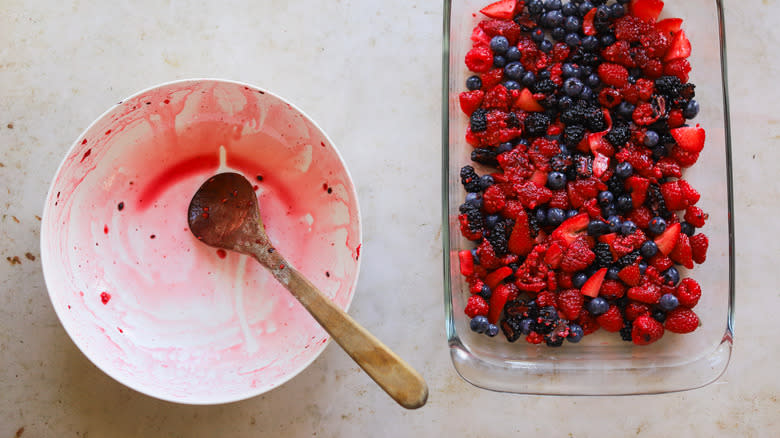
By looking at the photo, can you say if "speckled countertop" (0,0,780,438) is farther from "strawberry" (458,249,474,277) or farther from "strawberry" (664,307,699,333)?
"strawberry" (664,307,699,333)

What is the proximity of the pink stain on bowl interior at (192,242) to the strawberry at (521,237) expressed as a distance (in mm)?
381

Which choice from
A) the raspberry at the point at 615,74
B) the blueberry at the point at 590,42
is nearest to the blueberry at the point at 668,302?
the raspberry at the point at 615,74

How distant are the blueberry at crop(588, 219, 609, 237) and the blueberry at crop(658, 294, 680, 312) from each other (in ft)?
0.69

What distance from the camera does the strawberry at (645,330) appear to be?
145 centimetres

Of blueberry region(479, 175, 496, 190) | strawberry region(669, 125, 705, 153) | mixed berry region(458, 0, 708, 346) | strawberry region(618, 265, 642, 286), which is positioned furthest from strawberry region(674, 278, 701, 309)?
blueberry region(479, 175, 496, 190)

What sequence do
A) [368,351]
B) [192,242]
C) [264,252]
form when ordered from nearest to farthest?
[368,351], [264,252], [192,242]

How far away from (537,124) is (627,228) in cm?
34

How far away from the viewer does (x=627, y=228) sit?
1.46 m

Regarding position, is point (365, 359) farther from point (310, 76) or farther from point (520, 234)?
point (310, 76)

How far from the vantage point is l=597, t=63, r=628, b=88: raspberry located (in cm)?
148

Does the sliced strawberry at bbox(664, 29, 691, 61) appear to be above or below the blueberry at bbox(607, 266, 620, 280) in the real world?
above

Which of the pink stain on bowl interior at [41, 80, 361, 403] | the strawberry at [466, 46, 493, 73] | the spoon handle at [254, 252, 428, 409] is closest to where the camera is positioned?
the spoon handle at [254, 252, 428, 409]

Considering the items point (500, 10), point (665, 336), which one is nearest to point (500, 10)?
point (500, 10)

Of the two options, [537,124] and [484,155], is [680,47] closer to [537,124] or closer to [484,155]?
[537,124]
